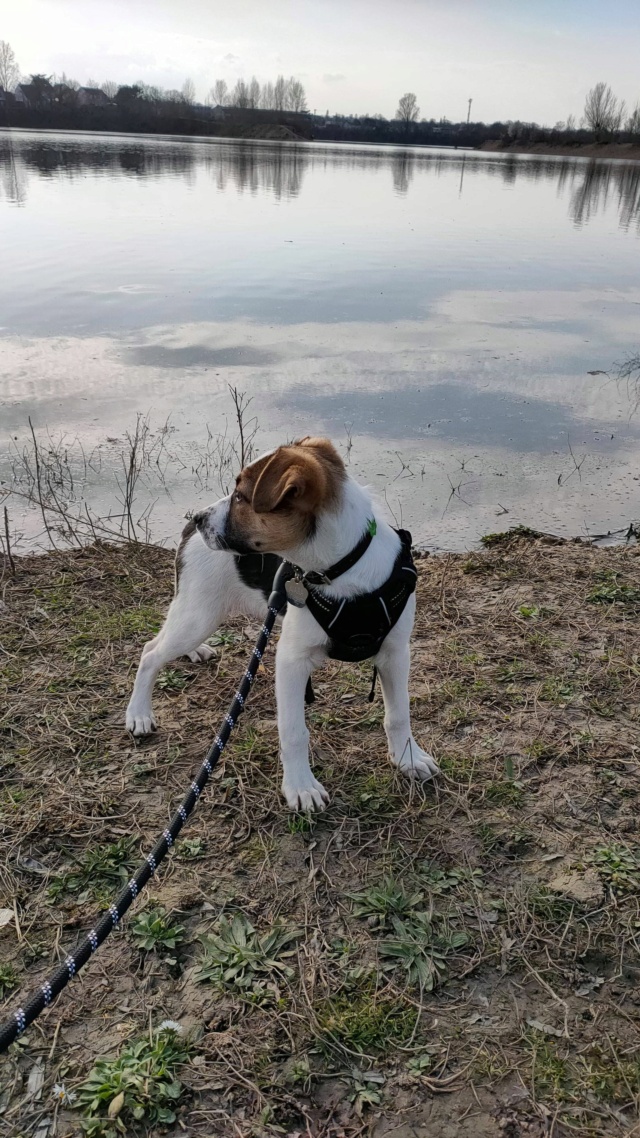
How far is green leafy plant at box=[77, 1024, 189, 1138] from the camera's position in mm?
2291

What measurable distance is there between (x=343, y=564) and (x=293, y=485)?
0.45m

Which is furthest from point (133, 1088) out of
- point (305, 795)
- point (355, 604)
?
point (355, 604)

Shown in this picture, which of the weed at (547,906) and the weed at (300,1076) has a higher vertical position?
the weed at (547,906)

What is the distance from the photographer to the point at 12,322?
1202cm

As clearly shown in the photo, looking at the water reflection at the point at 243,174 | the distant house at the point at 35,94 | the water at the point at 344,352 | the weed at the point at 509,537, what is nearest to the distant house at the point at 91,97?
the distant house at the point at 35,94

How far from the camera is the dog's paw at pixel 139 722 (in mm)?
4133

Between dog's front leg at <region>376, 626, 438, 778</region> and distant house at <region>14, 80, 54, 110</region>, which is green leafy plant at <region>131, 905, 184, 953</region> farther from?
distant house at <region>14, 80, 54, 110</region>

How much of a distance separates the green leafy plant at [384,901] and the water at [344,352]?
4301mm

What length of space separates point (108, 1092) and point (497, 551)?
16.9 ft

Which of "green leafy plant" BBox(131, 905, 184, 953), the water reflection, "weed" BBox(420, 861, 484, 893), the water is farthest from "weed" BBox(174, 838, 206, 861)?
the water reflection

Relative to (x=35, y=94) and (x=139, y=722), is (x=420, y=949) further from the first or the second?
(x=35, y=94)

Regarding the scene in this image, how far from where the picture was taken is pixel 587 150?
297 ft

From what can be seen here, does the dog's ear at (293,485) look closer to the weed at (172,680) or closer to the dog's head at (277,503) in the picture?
the dog's head at (277,503)

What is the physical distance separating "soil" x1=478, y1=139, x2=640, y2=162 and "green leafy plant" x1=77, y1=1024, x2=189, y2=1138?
91413 mm
